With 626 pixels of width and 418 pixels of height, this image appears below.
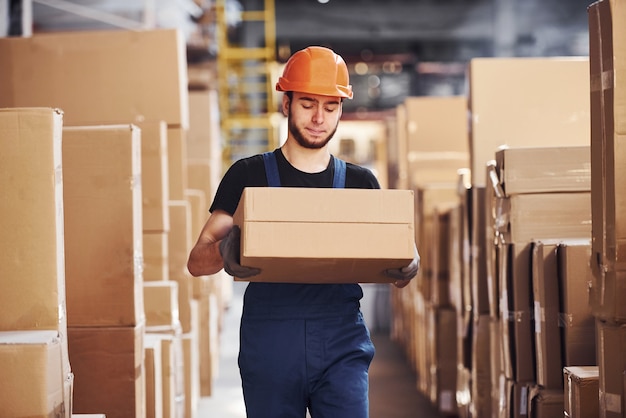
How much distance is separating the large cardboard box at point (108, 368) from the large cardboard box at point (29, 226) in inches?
31.7

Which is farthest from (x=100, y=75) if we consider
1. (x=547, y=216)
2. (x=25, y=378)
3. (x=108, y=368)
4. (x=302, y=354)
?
(x=25, y=378)

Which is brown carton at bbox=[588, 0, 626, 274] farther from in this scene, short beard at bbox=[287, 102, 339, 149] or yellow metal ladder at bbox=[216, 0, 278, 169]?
yellow metal ladder at bbox=[216, 0, 278, 169]

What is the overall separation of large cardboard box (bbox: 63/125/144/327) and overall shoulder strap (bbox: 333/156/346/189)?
0.85 m

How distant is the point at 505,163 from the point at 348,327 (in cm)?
124

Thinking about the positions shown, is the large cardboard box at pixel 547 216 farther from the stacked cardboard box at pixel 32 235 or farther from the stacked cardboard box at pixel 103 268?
the stacked cardboard box at pixel 32 235

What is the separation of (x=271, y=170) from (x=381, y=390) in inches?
147

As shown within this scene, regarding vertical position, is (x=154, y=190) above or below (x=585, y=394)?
above

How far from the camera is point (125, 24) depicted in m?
6.00

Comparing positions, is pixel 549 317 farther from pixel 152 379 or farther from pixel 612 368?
pixel 152 379

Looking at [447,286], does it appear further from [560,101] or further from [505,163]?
[505,163]

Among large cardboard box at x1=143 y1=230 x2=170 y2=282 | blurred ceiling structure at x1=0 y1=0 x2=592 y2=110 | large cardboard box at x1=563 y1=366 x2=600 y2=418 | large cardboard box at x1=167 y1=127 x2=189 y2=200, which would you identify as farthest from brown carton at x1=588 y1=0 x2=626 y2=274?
blurred ceiling structure at x1=0 y1=0 x2=592 y2=110

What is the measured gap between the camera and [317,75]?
2777mm

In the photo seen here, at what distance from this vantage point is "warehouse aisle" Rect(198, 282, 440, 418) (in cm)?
552

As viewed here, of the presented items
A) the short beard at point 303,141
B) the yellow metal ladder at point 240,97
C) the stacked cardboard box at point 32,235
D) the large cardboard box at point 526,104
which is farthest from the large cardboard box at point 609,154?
the yellow metal ladder at point 240,97
